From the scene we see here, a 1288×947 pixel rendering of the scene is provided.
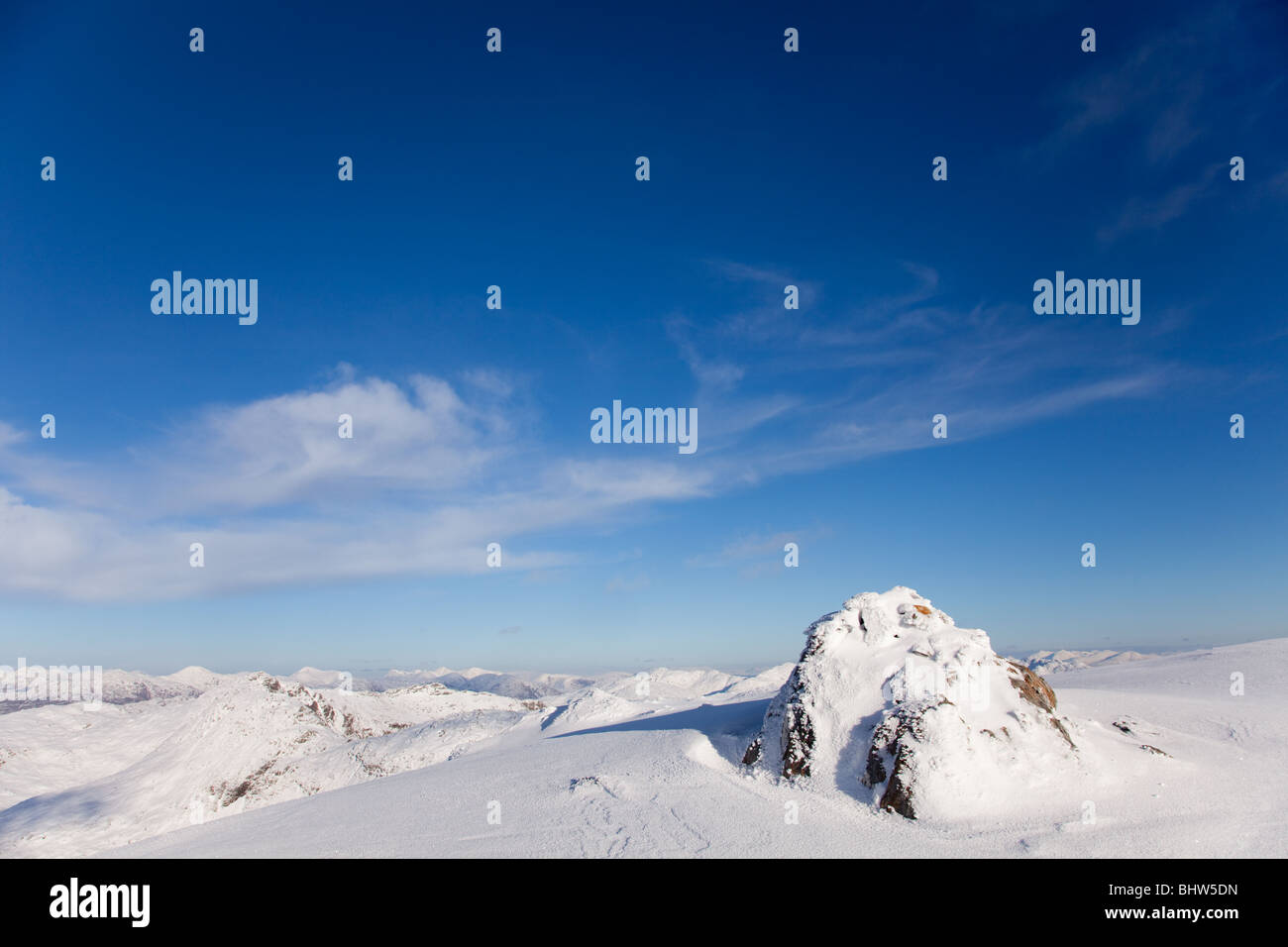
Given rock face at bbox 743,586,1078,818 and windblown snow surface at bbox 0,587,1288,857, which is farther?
rock face at bbox 743,586,1078,818

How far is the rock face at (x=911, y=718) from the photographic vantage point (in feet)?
55.3

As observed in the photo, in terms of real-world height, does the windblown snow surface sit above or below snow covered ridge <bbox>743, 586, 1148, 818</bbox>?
below

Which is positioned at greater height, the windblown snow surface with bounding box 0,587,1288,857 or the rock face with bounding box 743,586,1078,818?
the rock face with bounding box 743,586,1078,818

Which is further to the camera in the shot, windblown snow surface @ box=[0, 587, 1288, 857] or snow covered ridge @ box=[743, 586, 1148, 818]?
snow covered ridge @ box=[743, 586, 1148, 818]

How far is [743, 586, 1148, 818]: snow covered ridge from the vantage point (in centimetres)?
1683

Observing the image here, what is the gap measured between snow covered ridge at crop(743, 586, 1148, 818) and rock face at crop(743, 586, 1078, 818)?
0.03 meters

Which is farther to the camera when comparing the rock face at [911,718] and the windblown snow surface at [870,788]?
the rock face at [911,718]

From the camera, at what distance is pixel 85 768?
77.9 meters

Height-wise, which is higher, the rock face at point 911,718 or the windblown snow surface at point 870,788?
the rock face at point 911,718

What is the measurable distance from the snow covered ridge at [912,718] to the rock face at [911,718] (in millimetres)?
33
